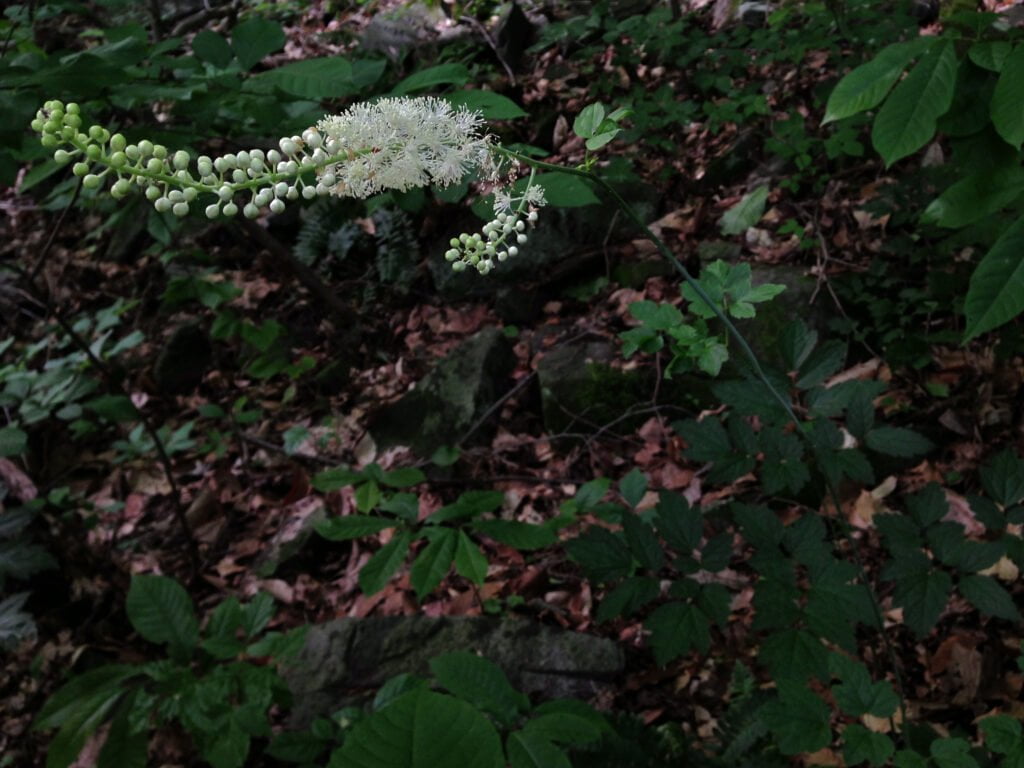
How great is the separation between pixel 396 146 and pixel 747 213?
307 cm

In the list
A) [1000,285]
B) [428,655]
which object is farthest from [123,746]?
[1000,285]

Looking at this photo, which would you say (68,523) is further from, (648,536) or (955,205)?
(955,205)

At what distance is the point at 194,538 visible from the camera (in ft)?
11.9

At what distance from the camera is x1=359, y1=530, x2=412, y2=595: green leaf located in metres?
2.04

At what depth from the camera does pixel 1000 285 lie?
140 cm

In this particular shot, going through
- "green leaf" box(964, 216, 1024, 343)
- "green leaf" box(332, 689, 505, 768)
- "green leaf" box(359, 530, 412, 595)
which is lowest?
"green leaf" box(359, 530, 412, 595)

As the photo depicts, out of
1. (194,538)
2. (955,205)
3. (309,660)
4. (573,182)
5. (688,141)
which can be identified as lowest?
(194,538)

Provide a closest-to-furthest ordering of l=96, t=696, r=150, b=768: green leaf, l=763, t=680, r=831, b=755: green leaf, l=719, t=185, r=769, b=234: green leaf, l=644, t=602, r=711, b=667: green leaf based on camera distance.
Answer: l=763, t=680, r=831, b=755: green leaf
l=644, t=602, r=711, b=667: green leaf
l=96, t=696, r=150, b=768: green leaf
l=719, t=185, r=769, b=234: green leaf

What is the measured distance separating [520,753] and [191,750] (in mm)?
1928

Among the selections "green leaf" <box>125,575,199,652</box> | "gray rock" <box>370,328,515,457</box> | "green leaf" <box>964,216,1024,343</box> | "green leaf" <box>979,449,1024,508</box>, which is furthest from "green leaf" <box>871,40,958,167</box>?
"gray rock" <box>370,328,515,457</box>

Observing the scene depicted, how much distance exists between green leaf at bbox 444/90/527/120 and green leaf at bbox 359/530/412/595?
114 centimetres

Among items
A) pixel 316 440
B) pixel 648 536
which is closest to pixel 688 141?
pixel 316 440

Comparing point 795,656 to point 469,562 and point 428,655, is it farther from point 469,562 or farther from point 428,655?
point 428,655

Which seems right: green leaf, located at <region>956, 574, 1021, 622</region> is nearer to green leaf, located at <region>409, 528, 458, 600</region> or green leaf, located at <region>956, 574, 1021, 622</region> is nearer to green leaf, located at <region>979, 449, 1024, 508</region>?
green leaf, located at <region>979, 449, 1024, 508</region>
